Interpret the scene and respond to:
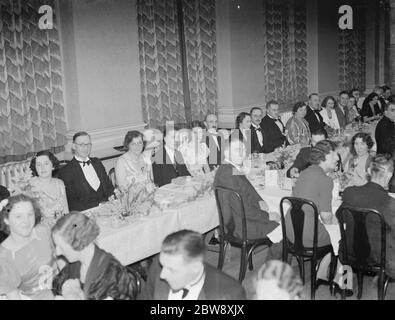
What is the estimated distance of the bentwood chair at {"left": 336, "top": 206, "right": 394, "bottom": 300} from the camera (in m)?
3.36

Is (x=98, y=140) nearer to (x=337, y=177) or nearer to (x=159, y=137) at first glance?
(x=159, y=137)

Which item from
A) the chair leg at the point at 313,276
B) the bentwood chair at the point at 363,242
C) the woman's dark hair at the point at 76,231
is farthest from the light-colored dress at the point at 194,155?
the woman's dark hair at the point at 76,231

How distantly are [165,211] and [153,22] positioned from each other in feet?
12.7

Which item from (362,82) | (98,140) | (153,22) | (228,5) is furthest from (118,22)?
(362,82)

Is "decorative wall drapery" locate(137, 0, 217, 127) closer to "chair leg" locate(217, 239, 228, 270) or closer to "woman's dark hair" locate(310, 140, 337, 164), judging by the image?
"chair leg" locate(217, 239, 228, 270)

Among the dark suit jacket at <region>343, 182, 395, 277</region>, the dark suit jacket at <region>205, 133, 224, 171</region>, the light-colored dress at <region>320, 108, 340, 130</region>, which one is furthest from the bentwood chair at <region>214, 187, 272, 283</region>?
the light-colored dress at <region>320, 108, 340, 130</region>

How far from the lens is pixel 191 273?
7.11ft

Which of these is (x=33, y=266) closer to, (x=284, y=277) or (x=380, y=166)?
(x=284, y=277)

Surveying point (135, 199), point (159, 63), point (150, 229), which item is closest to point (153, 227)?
point (150, 229)

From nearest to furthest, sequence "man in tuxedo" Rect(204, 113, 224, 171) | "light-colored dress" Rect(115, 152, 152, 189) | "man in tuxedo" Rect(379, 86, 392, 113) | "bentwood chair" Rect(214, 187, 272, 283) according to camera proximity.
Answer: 1. "bentwood chair" Rect(214, 187, 272, 283)
2. "light-colored dress" Rect(115, 152, 152, 189)
3. "man in tuxedo" Rect(204, 113, 224, 171)
4. "man in tuxedo" Rect(379, 86, 392, 113)

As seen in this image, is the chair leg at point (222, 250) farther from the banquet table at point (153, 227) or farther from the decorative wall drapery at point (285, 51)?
the decorative wall drapery at point (285, 51)

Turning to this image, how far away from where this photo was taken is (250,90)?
8734mm

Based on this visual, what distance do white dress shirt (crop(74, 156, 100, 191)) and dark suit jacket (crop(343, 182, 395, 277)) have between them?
230 centimetres

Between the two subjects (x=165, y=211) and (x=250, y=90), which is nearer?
(x=165, y=211)
